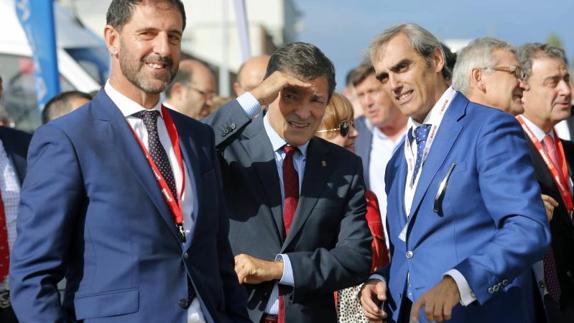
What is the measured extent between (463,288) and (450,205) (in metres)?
0.51

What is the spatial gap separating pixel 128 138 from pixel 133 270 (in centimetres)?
49

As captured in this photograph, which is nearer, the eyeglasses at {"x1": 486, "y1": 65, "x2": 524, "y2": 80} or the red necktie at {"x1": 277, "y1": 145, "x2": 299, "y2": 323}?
the red necktie at {"x1": 277, "y1": 145, "x2": 299, "y2": 323}

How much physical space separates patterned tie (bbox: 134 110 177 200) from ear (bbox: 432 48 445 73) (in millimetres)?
1499

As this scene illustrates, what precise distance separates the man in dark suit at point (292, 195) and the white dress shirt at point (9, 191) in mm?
1560

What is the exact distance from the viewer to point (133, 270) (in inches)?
145

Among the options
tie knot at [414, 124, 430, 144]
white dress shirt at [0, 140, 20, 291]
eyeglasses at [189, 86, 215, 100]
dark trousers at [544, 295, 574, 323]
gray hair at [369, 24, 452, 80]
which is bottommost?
dark trousers at [544, 295, 574, 323]

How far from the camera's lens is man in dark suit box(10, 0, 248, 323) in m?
3.62

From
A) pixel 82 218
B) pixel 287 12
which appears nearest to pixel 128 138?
pixel 82 218

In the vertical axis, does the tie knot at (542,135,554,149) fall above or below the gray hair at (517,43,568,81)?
below

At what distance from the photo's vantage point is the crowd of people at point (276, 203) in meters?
3.69

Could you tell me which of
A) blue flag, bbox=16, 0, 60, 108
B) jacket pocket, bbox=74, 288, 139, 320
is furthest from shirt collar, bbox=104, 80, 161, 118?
blue flag, bbox=16, 0, 60, 108

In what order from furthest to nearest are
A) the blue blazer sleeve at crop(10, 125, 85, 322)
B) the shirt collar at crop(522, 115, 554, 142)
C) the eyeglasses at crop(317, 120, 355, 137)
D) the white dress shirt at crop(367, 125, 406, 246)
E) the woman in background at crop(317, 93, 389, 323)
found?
1. the white dress shirt at crop(367, 125, 406, 246)
2. the shirt collar at crop(522, 115, 554, 142)
3. the eyeglasses at crop(317, 120, 355, 137)
4. the woman in background at crop(317, 93, 389, 323)
5. the blue blazer sleeve at crop(10, 125, 85, 322)

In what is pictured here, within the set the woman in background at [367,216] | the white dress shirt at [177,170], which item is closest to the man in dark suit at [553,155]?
the woman in background at [367,216]

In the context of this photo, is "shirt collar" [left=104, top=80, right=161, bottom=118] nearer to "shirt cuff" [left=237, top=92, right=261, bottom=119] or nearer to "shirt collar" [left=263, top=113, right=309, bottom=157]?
"shirt cuff" [left=237, top=92, right=261, bottom=119]
